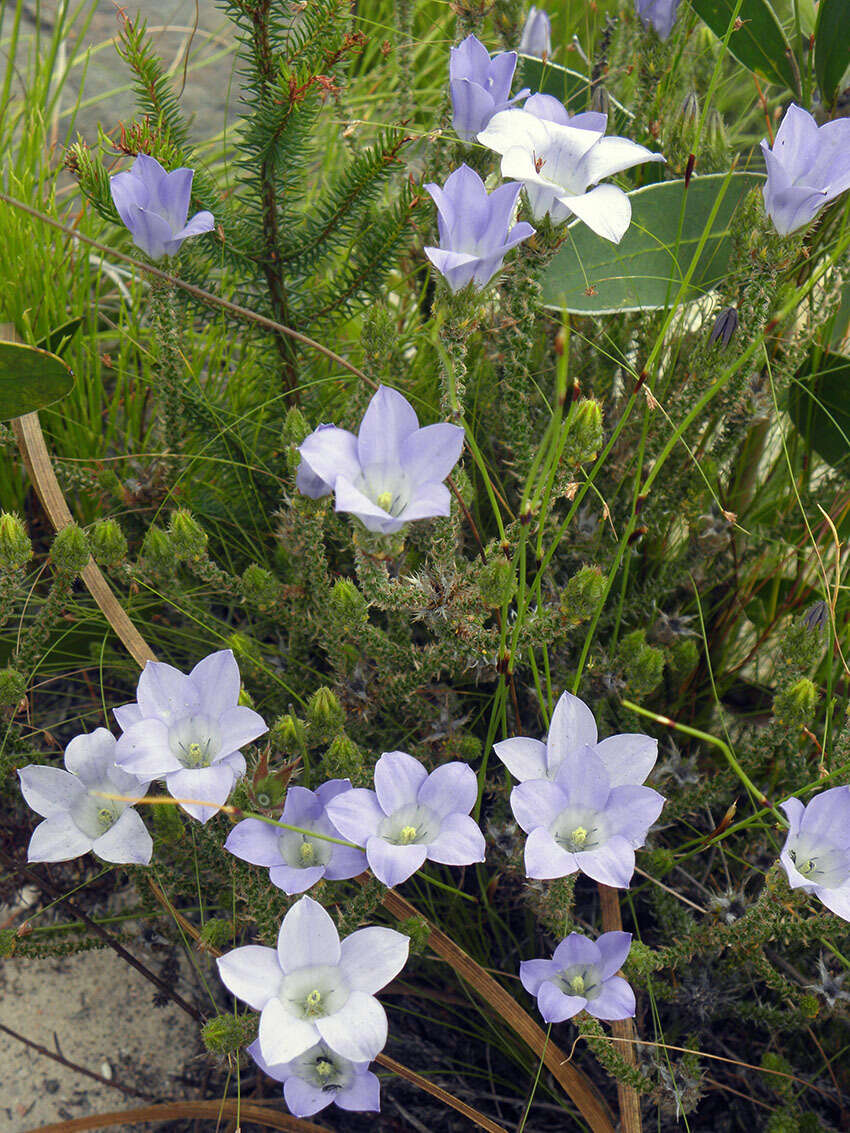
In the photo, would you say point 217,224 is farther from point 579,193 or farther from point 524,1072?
point 524,1072

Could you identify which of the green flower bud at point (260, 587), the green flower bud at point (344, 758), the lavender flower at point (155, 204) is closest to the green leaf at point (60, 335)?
the lavender flower at point (155, 204)

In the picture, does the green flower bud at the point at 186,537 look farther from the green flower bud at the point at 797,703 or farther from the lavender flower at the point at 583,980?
the green flower bud at the point at 797,703

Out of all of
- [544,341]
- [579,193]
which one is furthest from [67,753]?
[544,341]

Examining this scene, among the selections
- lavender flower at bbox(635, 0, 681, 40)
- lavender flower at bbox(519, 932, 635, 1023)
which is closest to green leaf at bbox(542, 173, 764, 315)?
lavender flower at bbox(635, 0, 681, 40)

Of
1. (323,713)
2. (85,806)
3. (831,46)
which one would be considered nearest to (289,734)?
(323,713)

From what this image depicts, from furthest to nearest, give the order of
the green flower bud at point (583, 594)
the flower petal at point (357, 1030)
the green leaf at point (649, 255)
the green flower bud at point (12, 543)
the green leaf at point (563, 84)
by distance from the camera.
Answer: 1. the green leaf at point (563, 84)
2. the green leaf at point (649, 255)
3. the green flower bud at point (12, 543)
4. the green flower bud at point (583, 594)
5. the flower petal at point (357, 1030)

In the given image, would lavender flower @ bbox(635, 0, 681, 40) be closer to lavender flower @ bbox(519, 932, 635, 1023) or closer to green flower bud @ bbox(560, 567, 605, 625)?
green flower bud @ bbox(560, 567, 605, 625)
